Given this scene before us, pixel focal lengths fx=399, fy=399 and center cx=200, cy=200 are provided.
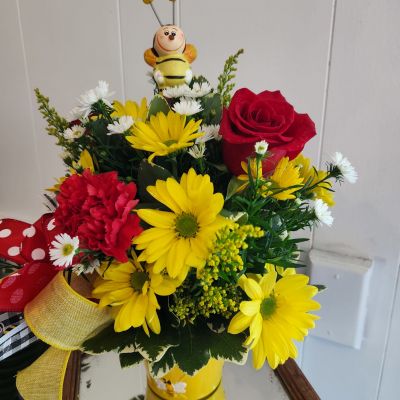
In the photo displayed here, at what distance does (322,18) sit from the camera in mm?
608

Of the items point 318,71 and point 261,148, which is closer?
point 261,148

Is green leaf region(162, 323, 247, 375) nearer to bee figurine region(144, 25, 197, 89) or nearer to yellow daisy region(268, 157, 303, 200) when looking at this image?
yellow daisy region(268, 157, 303, 200)

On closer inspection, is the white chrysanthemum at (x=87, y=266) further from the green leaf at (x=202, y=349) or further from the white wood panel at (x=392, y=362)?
the white wood panel at (x=392, y=362)

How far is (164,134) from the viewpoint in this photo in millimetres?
412

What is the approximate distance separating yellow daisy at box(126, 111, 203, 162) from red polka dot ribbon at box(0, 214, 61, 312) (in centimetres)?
15

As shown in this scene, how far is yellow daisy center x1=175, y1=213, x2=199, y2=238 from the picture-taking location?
37 cm

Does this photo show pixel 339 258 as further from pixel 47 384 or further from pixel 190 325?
pixel 47 384

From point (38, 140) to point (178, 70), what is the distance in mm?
623

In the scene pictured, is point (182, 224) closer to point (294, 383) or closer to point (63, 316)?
point (63, 316)

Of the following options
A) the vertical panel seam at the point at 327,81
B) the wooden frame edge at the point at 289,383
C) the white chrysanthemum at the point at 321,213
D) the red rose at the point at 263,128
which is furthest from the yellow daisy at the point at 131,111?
the wooden frame edge at the point at 289,383

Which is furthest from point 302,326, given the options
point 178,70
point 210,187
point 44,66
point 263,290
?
point 44,66

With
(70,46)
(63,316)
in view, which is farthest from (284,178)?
(70,46)

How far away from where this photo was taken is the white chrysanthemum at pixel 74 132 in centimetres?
45

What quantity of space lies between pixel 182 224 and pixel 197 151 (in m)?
0.07
